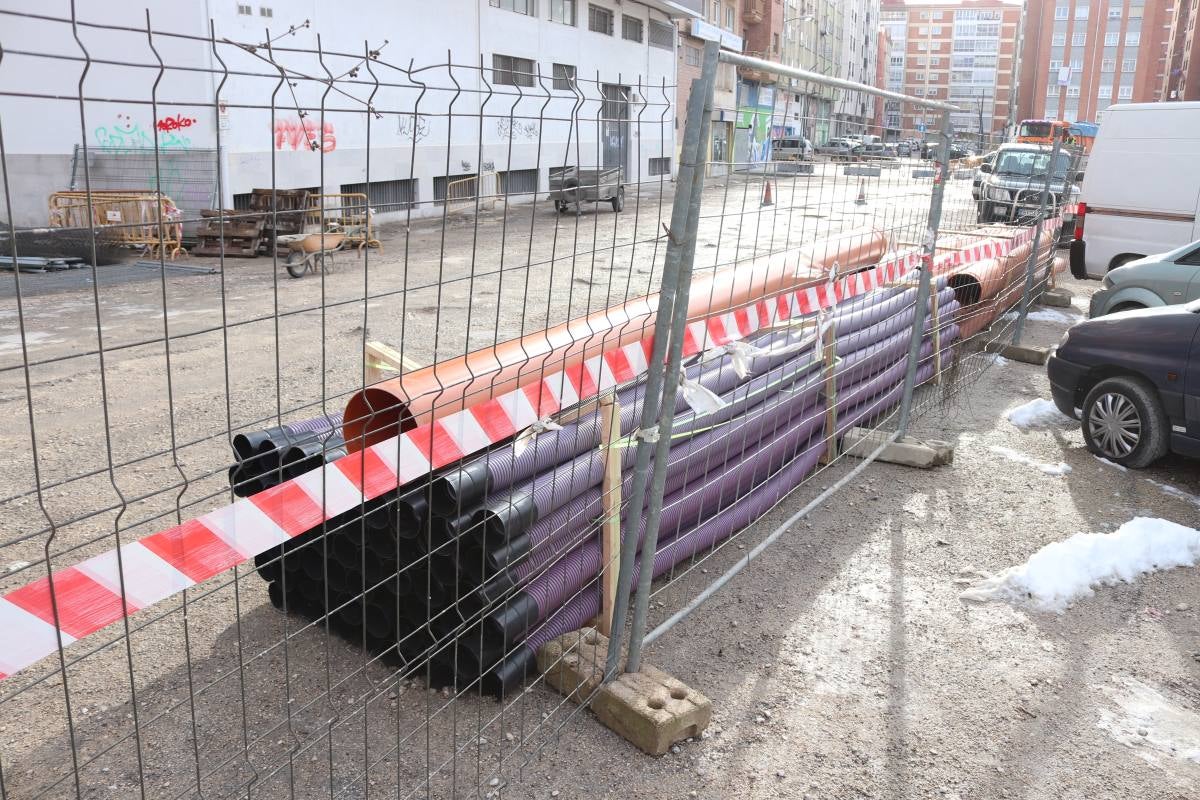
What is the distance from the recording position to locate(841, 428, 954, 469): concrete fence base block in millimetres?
6102

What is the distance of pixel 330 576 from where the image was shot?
3.60 metres

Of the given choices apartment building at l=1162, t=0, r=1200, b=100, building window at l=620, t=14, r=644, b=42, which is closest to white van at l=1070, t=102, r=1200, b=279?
building window at l=620, t=14, r=644, b=42

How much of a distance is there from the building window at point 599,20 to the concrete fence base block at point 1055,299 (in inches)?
819

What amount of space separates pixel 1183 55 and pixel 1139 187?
2842 inches

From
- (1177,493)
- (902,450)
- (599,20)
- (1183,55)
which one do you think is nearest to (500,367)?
(902,450)

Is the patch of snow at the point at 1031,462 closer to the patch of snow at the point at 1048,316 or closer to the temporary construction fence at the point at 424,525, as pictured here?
the temporary construction fence at the point at 424,525

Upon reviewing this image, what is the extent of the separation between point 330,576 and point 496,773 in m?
1.06

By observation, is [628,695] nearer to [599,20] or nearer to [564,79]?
[564,79]

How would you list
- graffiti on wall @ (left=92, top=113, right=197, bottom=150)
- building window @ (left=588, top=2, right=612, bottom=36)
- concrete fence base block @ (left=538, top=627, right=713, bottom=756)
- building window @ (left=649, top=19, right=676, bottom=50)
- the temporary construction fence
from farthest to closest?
building window @ (left=649, top=19, right=676, bottom=50)
building window @ (left=588, top=2, right=612, bottom=36)
graffiti on wall @ (left=92, top=113, right=197, bottom=150)
concrete fence base block @ (left=538, top=627, right=713, bottom=756)
the temporary construction fence

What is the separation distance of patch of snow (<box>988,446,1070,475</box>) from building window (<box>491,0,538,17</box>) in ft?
67.8

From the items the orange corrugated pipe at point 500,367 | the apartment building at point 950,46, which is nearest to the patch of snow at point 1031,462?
the orange corrugated pipe at point 500,367

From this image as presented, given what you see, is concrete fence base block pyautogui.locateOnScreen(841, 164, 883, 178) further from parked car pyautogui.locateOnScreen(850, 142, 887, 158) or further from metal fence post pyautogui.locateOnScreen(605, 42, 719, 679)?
metal fence post pyautogui.locateOnScreen(605, 42, 719, 679)

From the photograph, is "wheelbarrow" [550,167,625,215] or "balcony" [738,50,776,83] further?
"balcony" [738,50,776,83]

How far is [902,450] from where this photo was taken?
6145 millimetres
